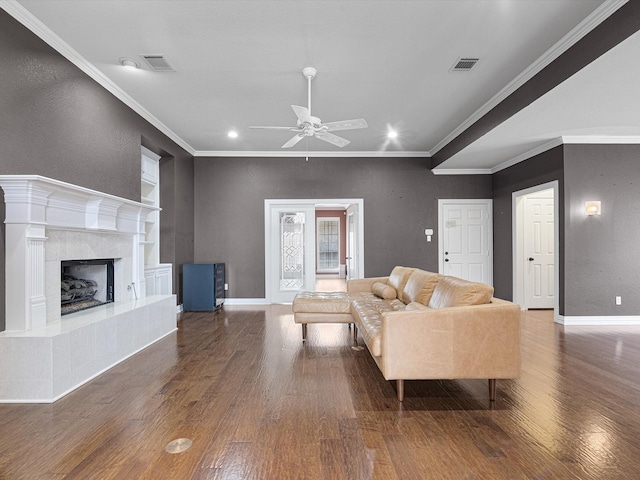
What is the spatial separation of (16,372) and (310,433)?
2151 millimetres

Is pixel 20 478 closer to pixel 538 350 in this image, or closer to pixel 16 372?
pixel 16 372

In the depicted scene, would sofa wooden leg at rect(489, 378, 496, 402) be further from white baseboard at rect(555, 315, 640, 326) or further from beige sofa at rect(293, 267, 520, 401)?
white baseboard at rect(555, 315, 640, 326)

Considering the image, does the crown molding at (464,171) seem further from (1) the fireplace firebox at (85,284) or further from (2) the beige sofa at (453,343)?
(1) the fireplace firebox at (85,284)

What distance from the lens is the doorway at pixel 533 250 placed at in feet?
20.6

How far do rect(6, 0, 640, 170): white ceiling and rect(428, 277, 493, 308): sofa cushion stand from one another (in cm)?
203

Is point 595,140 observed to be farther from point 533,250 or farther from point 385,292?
point 385,292

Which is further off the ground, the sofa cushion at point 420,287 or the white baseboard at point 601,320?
the sofa cushion at point 420,287

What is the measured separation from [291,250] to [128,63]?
4262mm

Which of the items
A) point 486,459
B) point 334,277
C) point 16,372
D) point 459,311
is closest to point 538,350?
point 459,311

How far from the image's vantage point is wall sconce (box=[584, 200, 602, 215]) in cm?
502

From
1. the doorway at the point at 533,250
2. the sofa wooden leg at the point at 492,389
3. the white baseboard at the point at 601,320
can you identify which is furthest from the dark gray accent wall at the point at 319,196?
the sofa wooden leg at the point at 492,389

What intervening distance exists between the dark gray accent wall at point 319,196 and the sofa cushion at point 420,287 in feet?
9.64

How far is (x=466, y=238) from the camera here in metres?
7.12

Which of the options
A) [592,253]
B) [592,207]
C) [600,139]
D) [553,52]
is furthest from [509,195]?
[553,52]
